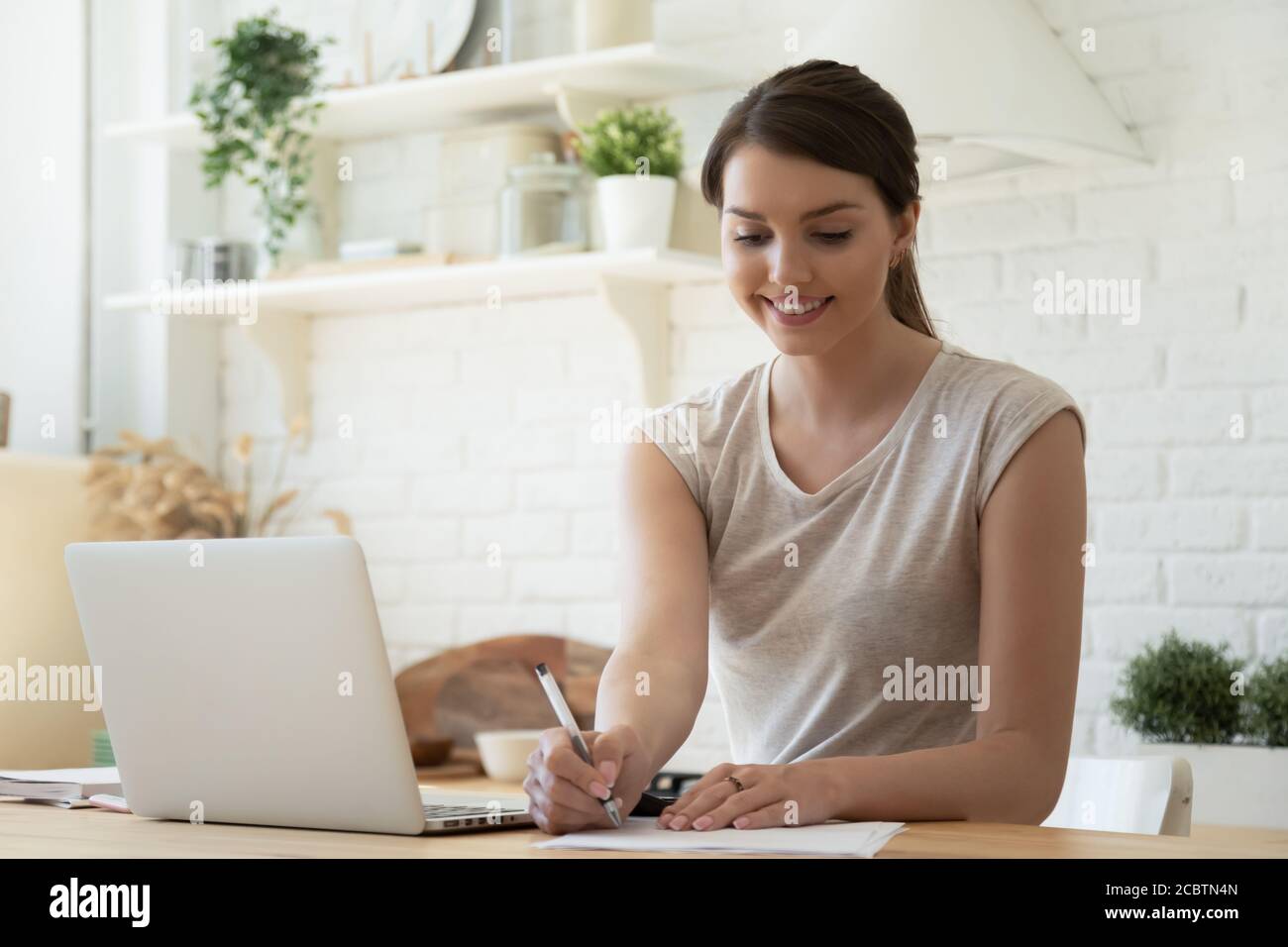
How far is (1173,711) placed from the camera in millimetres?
1896

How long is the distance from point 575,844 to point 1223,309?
1.38 metres

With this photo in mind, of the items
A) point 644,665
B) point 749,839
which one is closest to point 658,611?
point 644,665

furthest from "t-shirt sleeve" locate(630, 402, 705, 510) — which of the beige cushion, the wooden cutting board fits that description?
the beige cushion

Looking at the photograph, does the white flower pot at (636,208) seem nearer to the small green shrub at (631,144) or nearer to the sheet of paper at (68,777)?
the small green shrub at (631,144)

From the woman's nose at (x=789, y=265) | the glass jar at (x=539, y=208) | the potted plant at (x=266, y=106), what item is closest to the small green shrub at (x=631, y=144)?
the glass jar at (x=539, y=208)

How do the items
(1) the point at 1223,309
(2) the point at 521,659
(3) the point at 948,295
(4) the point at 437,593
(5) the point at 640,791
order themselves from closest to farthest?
(5) the point at 640,791 < (1) the point at 1223,309 < (3) the point at 948,295 < (2) the point at 521,659 < (4) the point at 437,593

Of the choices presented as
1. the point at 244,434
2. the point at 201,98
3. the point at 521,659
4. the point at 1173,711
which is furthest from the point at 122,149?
the point at 1173,711

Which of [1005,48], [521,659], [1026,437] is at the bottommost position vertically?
[521,659]

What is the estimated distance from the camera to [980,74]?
190cm

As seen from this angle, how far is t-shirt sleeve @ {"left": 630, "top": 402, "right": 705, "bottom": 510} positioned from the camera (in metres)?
1.54

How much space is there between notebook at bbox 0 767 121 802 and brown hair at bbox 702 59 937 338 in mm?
774

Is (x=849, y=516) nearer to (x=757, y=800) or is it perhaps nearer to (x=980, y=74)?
(x=757, y=800)

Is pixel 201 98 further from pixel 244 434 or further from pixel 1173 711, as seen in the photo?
pixel 1173 711
